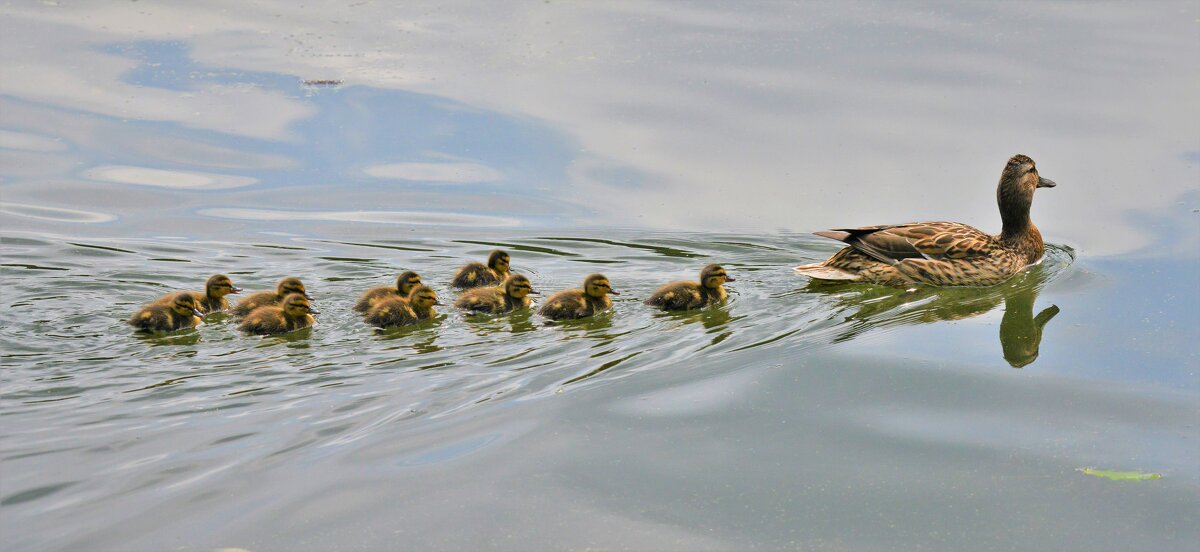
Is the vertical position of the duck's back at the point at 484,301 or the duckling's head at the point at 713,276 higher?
the duckling's head at the point at 713,276

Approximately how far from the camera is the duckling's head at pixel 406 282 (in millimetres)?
7016

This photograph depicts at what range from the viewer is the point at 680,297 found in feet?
22.4

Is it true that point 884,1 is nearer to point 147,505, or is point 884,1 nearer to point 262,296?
point 262,296

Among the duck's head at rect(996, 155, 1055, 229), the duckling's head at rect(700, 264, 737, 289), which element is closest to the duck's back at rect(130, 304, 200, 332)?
the duckling's head at rect(700, 264, 737, 289)

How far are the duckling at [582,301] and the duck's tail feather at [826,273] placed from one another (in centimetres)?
102

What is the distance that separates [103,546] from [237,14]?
7.16 m

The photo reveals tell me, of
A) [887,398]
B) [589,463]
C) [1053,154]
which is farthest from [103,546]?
[1053,154]

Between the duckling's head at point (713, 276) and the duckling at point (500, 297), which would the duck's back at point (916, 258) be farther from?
the duckling at point (500, 297)

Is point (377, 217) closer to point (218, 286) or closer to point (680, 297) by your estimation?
point (218, 286)

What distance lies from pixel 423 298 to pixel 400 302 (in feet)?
0.50

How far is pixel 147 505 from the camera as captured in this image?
427 cm

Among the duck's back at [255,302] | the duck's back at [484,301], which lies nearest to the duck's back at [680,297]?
the duck's back at [484,301]

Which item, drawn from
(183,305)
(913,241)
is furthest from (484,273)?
(913,241)

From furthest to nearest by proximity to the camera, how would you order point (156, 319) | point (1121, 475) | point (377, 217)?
1. point (377, 217)
2. point (156, 319)
3. point (1121, 475)
